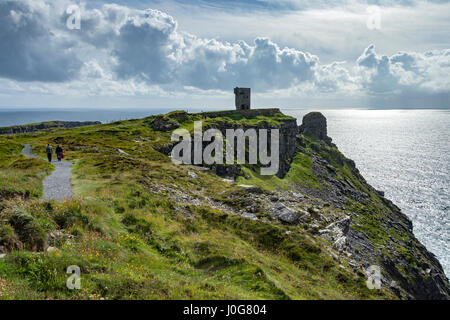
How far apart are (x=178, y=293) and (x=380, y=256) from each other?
64.0 meters

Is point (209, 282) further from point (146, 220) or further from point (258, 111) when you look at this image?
point (258, 111)

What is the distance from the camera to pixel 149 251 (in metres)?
16.7

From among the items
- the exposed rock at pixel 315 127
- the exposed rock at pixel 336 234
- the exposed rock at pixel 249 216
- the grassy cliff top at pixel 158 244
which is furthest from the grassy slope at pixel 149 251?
the exposed rock at pixel 315 127

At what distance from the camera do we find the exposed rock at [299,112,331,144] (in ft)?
590

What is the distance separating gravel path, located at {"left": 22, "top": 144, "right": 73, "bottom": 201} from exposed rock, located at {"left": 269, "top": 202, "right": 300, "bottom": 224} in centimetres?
1872

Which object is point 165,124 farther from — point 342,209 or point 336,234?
point 336,234

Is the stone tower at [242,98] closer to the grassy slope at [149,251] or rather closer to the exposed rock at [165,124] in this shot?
the exposed rock at [165,124]

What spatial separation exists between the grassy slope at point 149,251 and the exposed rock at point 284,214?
1.47 meters

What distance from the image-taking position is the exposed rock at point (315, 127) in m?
180

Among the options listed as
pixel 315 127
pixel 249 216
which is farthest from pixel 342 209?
pixel 315 127

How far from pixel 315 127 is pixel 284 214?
540 ft

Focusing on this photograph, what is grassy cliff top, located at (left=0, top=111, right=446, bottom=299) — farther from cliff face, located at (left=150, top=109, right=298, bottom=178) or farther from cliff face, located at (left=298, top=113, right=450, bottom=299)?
cliff face, located at (left=150, top=109, right=298, bottom=178)
